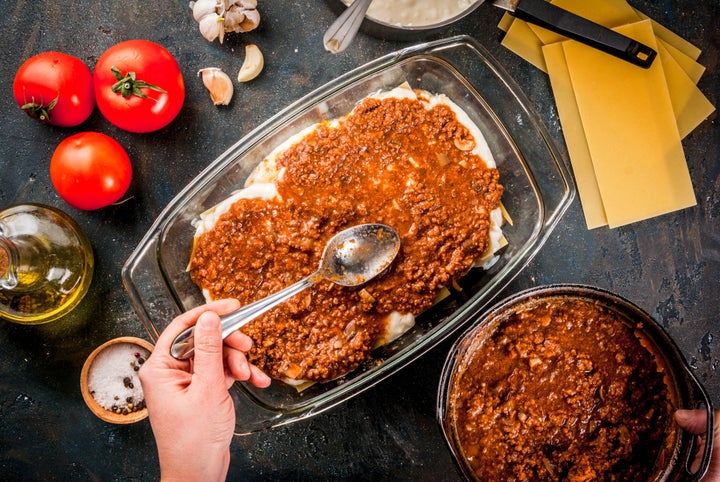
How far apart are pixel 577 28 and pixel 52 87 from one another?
6.90ft

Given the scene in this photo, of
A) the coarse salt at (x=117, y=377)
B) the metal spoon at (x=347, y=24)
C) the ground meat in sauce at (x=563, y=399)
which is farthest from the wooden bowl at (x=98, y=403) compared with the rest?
the metal spoon at (x=347, y=24)

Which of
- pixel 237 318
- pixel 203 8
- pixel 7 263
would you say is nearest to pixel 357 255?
pixel 237 318

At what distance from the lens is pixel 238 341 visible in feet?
7.10

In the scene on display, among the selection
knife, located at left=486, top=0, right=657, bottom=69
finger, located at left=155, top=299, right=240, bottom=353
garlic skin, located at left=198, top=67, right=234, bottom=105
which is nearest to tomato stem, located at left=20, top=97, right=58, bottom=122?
garlic skin, located at left=198, top=67, right=234, bottom=105

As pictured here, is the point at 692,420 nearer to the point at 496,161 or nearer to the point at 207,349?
the point at 496,161

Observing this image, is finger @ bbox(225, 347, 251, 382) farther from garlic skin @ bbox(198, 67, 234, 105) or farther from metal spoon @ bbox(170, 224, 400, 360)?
garlic skin @ bbox(198, 67, 234, 105)

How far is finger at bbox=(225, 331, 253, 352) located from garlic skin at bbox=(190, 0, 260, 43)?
123 centimetres

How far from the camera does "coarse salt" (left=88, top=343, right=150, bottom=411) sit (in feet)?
8.13

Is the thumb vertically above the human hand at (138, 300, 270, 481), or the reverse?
the thumb

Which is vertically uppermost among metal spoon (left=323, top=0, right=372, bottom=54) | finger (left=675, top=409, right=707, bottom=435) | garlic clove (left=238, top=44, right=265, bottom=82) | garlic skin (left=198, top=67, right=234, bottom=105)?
metal spoon (left=323, top=0, right=372, bottom=54)

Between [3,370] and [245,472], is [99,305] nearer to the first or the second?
[3,370]

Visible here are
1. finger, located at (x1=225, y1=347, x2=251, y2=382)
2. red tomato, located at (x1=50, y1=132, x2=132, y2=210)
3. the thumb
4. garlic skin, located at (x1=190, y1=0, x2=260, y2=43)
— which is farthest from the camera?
garlic skin, located at (x1=190, y1=0, x2=260, y2=43)

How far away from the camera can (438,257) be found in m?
2.38

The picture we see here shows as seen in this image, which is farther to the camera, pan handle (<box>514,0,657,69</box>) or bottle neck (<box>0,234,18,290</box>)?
pan handle (<box>514,0,657,69</box>)
